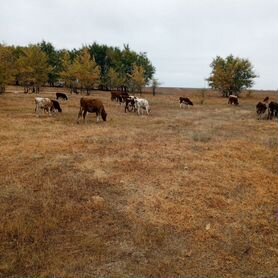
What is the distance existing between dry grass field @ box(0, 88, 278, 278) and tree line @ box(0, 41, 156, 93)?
2769 cm

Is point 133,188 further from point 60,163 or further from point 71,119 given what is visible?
point 71,119

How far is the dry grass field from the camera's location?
1019cm

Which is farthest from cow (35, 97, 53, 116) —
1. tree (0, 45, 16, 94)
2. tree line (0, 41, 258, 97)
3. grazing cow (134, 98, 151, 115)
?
tree line (0, 41, 258, 97)

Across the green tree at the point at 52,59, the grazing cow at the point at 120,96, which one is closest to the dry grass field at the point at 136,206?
the grazing cow at the point at 120,96

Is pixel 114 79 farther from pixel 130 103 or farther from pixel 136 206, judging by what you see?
pixel 136 206

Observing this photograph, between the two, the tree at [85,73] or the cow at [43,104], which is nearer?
the cow at [43,104]

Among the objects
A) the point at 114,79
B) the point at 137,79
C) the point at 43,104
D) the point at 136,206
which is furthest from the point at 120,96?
the point at 136,206

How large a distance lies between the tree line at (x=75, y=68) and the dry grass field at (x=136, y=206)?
27686mm

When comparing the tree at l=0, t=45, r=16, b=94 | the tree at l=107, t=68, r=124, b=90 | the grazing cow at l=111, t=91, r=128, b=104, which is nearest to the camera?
A: the tree at l=0, t=45, r=16, b=94

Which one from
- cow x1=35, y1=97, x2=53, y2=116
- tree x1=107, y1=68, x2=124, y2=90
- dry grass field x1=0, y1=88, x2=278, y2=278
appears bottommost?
dry grass field x1=0, y1=88, x2=278, y2=278

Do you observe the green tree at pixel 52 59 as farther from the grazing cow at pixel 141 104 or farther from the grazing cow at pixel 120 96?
the grazing cow at pixel 141 104

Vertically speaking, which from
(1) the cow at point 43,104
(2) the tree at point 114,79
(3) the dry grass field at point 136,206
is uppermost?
(2) the tree at point 114,79

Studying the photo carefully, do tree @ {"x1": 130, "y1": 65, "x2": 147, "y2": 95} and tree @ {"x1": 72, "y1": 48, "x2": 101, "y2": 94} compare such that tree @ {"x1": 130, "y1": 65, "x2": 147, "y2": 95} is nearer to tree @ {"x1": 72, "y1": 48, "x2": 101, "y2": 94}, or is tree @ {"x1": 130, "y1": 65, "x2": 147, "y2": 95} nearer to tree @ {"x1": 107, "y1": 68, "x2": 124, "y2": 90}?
tree @ {"x1": 107, "y1": 68, "x2": 124, "y2": 90}

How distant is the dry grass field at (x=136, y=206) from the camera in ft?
33.4
